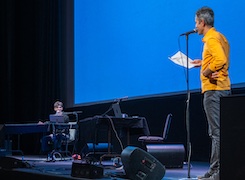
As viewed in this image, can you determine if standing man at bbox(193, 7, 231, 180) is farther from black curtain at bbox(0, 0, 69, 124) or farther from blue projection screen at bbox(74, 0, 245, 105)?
black curtain at bbox(0, 0, 69, 124)

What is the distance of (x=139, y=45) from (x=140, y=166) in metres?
3.25

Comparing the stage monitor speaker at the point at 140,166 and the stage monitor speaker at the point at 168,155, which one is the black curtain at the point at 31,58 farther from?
the stage monitor speaker at the point at 140,166

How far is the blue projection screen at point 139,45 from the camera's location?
4980mm

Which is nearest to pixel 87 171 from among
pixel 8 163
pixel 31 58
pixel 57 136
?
pixel 8 163

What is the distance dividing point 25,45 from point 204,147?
4929 millimetres

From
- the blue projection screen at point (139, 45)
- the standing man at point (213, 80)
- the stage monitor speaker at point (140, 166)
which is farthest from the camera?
the blue projection screen at point (139, 45)

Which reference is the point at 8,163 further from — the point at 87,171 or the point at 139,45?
the point at 139,45

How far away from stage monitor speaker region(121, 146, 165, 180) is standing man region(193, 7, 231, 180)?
1.48ft

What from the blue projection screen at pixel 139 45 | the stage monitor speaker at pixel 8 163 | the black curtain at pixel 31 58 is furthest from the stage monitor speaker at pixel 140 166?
the black curtain at pixel 31 58

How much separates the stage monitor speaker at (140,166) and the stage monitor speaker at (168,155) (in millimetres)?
1888

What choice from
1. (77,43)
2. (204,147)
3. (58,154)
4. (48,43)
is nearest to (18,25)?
(48,43)

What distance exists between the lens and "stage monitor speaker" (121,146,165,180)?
316cm

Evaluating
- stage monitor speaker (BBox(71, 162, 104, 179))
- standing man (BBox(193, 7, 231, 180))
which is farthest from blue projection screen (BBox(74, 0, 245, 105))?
stage monitor speaker (BBox(71, 162, 104, 179))

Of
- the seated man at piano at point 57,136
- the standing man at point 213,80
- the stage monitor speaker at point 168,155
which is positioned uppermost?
the standing man at point 213,80
